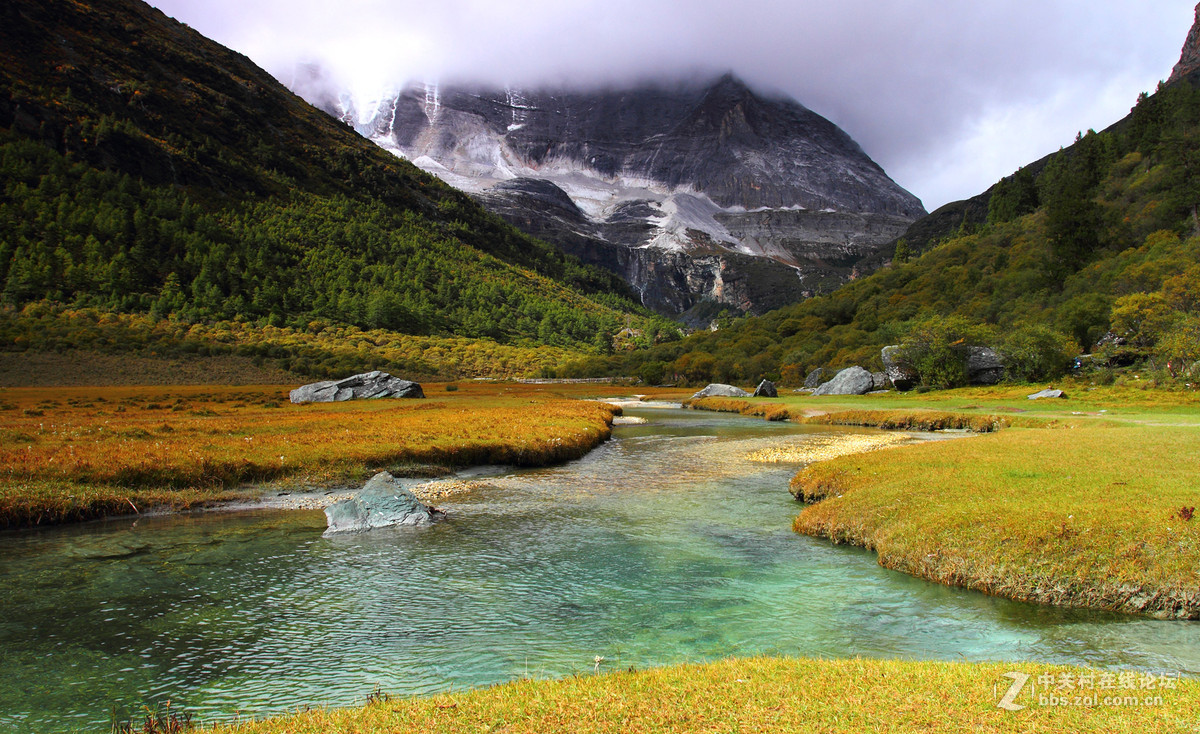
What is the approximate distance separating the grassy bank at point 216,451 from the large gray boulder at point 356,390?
18233 mm

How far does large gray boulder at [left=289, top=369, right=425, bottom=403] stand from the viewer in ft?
234

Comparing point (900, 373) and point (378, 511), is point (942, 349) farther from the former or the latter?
point (378, 511)

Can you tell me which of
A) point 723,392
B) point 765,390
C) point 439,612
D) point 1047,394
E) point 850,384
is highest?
point 850,384

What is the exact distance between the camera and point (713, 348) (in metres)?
179

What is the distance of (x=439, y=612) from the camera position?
1351 cm

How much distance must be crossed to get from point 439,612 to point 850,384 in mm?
91325

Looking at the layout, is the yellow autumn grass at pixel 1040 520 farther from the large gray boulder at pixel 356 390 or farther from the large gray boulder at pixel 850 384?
the large gray boulder at pixel 850 384

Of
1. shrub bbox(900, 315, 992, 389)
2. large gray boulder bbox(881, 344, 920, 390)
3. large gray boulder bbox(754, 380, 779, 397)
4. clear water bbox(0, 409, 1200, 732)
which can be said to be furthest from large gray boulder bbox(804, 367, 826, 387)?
clear water bbox(0, 409, 1200, 732)

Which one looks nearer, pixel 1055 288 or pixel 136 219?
pixel 1055 288

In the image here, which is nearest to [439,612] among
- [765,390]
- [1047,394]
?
[1047,394]

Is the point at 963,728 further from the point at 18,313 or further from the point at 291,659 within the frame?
the point at 18,313

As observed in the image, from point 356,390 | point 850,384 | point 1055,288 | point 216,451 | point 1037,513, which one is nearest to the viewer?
point 1037,513

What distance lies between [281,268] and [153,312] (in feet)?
156

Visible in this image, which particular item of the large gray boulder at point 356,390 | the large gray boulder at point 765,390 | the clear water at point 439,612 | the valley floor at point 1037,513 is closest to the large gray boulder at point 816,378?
the large gray boulder at point 765,390
